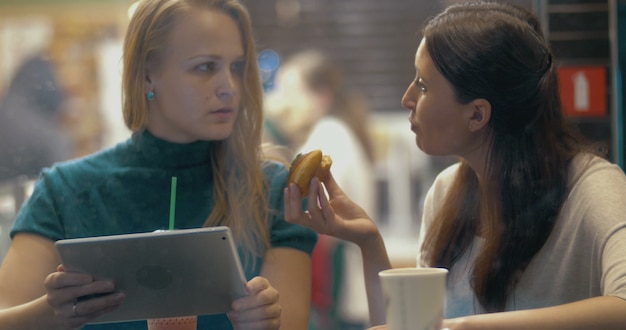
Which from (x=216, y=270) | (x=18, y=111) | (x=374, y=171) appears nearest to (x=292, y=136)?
(x=374, y=171)

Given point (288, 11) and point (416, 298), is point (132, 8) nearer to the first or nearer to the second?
point (288, 11)

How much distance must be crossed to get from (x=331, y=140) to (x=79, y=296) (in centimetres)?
81

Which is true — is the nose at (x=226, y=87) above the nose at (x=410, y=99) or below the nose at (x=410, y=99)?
above

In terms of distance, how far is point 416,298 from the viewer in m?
1.02

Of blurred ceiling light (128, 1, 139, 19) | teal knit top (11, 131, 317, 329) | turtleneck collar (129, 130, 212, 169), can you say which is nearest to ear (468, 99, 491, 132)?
teal knit top (11, 131, 317, 329)

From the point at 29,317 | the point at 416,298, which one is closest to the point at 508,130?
the point at 416,298

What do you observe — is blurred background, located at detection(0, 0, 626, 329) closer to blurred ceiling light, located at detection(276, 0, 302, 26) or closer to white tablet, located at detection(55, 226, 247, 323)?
blurred ceiling light, located at detection(276, 0, 302, 26)

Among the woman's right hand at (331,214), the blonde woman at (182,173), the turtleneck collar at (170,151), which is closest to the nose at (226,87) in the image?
the blonde woman at (182,173)

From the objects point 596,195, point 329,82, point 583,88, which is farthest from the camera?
point 329,82

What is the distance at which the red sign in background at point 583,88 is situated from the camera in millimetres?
1697

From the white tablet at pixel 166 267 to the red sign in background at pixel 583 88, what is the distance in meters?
0.81

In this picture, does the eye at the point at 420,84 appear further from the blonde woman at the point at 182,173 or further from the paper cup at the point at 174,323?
the paper cup at the point at 174,323

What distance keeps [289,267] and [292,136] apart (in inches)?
16.5

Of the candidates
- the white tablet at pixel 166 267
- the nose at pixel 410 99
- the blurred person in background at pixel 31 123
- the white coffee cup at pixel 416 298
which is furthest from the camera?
the blurred person in background at pixel 31 123
